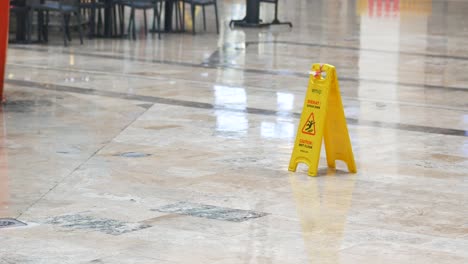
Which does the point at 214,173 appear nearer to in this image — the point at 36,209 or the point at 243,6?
the point at 36,209

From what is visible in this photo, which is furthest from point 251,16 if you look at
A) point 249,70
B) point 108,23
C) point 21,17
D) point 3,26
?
point 3,26

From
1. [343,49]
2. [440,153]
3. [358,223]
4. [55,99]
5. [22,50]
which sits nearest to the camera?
[358,223]

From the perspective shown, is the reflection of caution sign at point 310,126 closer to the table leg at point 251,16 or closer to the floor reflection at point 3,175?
the floor reflection at point 3,175

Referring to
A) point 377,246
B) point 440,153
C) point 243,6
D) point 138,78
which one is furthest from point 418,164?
point 243,6

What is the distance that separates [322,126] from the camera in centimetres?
945

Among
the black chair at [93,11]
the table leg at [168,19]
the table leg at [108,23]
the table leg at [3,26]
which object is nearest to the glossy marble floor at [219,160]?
the table leg at [3,26]

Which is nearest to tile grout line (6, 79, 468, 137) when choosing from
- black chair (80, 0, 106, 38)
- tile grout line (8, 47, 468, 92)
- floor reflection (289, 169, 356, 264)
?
floor reflection (289, 169, 356, 264)

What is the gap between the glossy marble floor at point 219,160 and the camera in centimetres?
726

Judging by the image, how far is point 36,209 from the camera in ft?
26.3

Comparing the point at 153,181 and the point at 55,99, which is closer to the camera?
the point at 153,181

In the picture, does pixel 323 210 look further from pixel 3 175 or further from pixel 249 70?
pixel 249 70

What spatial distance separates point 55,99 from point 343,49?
25.2 feet

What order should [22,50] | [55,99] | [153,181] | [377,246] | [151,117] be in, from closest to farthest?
[377,246]
[153,181]
[151,117]
[55,99]
[22,50]

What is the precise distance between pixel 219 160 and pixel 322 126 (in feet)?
3.36
